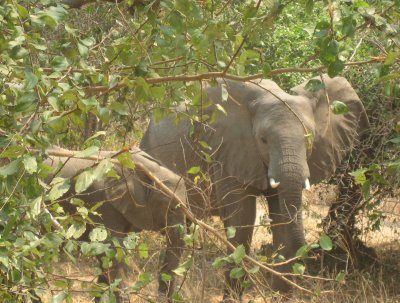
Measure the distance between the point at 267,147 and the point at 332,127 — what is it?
80cm

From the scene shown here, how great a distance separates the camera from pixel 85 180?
2525mm

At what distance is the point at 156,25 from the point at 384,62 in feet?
2.37

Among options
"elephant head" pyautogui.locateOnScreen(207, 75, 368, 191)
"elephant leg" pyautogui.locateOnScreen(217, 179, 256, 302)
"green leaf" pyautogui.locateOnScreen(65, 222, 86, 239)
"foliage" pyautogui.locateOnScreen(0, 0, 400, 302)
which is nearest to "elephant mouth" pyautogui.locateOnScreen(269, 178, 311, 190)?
"elephant head" pyautogui.locateOnScreen(207, 75, 368, 191)

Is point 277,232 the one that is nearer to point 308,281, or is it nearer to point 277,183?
point 277,183

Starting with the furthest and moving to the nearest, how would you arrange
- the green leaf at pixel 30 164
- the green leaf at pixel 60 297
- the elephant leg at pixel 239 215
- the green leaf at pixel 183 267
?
the elephant leg at pixel 239 215 < the green leaf at pixel 183 267 < the green leaf at pixel 60 297 < the green leaf at pixel 30 164

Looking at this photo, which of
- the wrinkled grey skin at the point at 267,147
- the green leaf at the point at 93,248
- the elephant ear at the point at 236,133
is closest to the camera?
the green leaf at the point at 93,248

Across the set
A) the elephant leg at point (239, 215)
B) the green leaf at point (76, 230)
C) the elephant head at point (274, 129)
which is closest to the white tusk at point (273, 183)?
the elephant head at point (274, 129)

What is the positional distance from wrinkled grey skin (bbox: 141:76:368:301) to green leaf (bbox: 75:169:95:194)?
447 cm

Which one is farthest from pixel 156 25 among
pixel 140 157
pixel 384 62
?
pixel 140 157

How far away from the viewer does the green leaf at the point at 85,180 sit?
8.21 feet

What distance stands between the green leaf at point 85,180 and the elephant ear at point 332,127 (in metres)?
5.05

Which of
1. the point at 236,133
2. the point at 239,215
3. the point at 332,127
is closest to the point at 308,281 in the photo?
the point at 239,215

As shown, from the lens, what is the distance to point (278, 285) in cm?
674

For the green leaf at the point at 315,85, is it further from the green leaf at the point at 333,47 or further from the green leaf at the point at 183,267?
the green leaf at the point at 183,267
